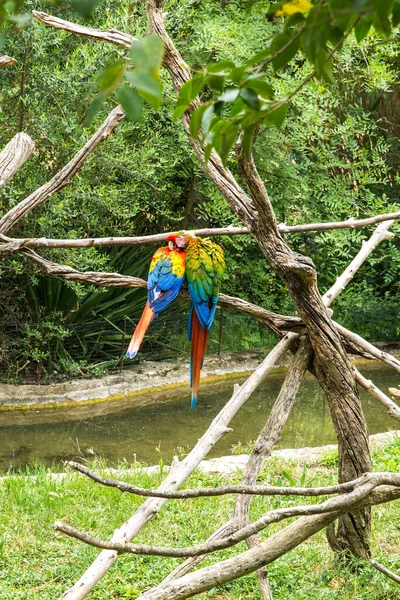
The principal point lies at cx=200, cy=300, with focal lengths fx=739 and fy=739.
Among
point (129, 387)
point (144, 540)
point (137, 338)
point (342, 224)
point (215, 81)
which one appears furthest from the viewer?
point (129, 387)

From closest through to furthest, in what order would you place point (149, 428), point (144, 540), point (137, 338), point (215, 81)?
point (215, 81), point (137, 338), point (144, 540), point (149, 428)

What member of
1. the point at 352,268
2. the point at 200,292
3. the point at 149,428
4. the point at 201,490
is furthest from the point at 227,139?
the point at 149,428

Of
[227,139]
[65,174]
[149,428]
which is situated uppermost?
[65,174]

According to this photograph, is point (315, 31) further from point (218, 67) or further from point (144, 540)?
point (144, 540)

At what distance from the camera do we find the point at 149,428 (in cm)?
522

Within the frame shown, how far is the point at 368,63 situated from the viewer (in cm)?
632

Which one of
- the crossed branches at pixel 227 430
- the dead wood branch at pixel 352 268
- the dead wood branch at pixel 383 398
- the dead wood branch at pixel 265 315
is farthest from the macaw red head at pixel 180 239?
the dead wood branch at pixel 383 398

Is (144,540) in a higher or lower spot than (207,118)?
lower

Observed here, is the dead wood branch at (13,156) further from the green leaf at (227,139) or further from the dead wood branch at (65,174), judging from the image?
the green leaf at (227,139)

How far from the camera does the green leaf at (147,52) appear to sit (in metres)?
0.49

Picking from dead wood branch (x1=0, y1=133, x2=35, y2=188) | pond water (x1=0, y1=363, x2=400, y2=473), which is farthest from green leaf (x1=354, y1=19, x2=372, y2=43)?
pond water (x1=0, y1=363, x2=400, y2=473)

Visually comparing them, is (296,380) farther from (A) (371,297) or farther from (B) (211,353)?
(A) (371,297)

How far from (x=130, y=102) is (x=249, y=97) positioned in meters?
0.16

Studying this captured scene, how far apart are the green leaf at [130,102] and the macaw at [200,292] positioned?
1.83 m
